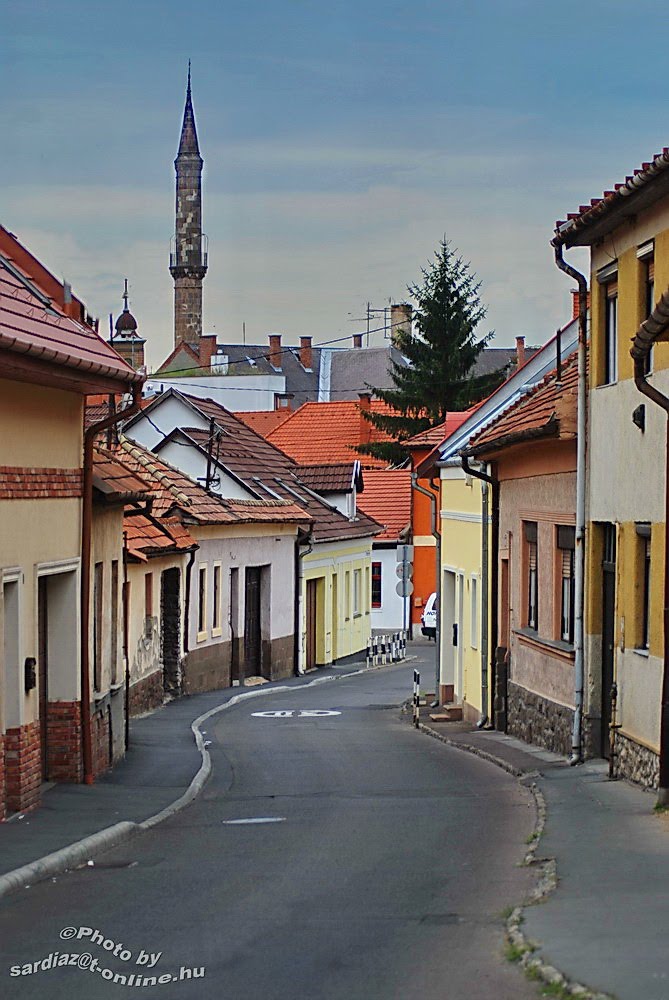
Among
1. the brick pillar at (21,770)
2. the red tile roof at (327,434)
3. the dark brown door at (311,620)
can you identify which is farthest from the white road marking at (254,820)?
the red tile roof at (327,434)

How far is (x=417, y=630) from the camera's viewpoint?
2403 inches

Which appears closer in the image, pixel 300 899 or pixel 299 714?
pixel 300 899

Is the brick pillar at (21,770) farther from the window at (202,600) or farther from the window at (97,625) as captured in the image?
the window at (202,600)

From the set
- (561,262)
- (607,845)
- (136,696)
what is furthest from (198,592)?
(607,845)

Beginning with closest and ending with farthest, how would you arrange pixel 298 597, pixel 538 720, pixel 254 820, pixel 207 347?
pixel 254 820 → pixel 538 720 → pixel 298 597 → pixel 207 347

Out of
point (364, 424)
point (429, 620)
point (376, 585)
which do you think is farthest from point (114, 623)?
point (364, 424)

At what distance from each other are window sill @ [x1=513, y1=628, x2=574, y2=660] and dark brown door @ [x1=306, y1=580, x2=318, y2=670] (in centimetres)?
2143

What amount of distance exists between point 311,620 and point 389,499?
728 inches

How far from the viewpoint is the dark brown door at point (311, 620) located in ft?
146

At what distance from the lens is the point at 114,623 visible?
779 inches

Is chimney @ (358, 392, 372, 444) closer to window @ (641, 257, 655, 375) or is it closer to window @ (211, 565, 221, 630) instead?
window @ (211, 565, 221, 630)

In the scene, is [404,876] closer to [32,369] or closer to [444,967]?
[444,967]

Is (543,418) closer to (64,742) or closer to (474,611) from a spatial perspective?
(64,742)

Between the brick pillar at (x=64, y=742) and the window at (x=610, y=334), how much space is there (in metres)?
6.90
